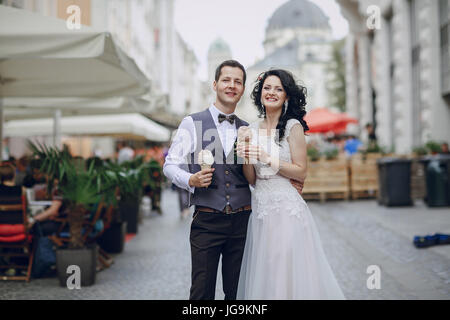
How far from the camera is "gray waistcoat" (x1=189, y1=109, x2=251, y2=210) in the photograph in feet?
12.2

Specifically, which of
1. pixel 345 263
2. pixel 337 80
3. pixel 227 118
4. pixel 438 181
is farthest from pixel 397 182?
pixel 337 80

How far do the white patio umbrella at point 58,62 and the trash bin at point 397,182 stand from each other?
7163 millimetres

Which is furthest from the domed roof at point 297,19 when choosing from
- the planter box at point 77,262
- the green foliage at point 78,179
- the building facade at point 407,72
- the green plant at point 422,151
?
the planter box at point 77,262

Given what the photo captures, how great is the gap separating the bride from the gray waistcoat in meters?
0.07

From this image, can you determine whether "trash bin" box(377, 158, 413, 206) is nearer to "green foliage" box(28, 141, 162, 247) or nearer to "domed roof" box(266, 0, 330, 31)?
"green foliage" box(28, 141, 162, 247)

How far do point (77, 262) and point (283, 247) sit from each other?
147 inches

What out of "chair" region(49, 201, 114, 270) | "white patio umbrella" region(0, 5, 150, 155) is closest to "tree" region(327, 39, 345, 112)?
"white patio umbrella" region(0, 5, 150, 155)

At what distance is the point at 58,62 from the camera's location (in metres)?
7.60

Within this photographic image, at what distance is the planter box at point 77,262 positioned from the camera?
6.61 m

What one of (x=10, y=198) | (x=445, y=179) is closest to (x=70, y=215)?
(x=10, y=198)

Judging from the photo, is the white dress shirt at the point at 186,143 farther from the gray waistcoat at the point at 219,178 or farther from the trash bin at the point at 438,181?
the trash bin at the point at 438,181

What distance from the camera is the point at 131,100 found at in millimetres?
11406

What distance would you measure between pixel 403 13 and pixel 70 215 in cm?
1700

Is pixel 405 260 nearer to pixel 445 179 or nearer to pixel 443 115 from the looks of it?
pixel 445 179
